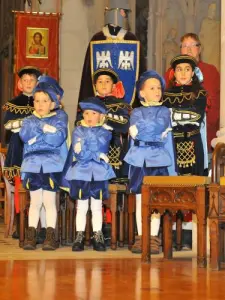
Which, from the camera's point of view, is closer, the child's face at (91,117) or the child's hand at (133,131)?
the child's hand at (133,131)

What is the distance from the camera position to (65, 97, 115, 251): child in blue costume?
7848 mm

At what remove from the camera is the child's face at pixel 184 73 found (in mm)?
7926

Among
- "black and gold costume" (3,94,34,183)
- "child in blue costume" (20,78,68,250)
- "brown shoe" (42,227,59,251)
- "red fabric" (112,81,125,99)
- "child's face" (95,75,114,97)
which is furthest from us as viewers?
"red fabric" (112,81,125,99)

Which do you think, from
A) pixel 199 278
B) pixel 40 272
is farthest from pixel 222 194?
pixel 40 272

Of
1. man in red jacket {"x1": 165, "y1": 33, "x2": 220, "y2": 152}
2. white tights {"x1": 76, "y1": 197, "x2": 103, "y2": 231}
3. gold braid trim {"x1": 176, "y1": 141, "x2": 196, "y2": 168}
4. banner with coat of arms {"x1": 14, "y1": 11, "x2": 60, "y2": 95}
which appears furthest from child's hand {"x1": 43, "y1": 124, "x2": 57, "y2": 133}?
banner with coat of arms {"x1": 14, "y1": 11, "x2": 60, "y2": 95}

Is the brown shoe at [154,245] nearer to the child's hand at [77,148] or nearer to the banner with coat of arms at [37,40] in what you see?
the child's hand at [77,148]

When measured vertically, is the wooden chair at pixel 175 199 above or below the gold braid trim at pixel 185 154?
below

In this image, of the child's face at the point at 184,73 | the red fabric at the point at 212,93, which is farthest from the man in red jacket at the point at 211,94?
the child's face at the point at 184,73

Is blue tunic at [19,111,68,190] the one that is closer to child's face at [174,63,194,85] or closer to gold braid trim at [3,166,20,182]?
gold braid trim at [3,166,20,182]

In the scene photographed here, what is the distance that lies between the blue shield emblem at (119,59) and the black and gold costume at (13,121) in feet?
4.03

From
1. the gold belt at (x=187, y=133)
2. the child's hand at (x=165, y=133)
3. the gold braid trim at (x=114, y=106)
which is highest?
the gold braid trim at (x=114, y=106)

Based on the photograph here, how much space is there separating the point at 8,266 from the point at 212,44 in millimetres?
8429

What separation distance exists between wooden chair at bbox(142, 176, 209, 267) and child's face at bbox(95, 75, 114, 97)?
1.82 metres

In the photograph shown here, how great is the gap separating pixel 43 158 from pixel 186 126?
1301mm
